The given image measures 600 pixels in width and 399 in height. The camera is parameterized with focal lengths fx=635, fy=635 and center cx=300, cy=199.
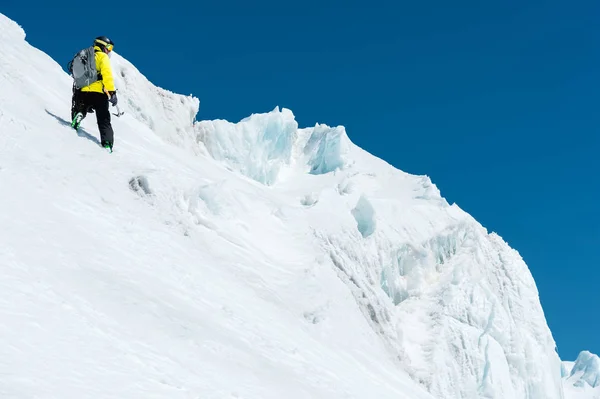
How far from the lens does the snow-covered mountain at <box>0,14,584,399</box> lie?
6.29 m

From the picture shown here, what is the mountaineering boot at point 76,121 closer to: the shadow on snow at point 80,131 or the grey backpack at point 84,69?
the shadow on snow at point 80,131

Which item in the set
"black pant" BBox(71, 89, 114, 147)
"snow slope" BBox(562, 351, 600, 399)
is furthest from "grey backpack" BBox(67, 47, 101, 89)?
"snow slope" BBox(562, 351, 600, 399)

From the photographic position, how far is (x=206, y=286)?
33.2 ft

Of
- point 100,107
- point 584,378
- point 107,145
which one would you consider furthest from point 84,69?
point 584,378

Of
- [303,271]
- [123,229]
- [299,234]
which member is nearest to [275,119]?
[299,234]

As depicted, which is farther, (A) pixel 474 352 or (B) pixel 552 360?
(B) pixel 552 360

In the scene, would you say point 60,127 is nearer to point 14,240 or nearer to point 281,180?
point 14,240

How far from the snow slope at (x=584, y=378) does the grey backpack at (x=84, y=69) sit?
63.1m

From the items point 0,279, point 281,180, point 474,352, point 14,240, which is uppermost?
point 281,180

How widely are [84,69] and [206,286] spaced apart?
579 centimetres

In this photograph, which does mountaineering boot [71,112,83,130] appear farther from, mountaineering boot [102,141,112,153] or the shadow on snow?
mountaineering boot [102,141,112,153]

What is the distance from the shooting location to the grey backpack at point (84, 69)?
1300 centimetres

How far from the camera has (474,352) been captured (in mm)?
27844

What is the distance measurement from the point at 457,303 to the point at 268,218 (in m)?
13.7
